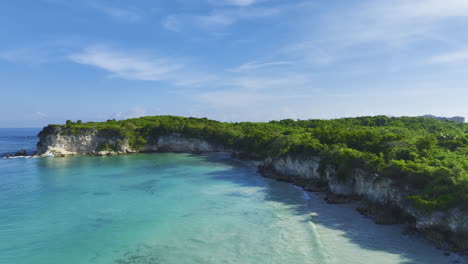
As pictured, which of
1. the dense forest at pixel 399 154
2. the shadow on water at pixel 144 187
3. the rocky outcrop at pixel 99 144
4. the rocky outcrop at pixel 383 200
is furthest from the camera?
the rocky outcrop at pixel 99 144

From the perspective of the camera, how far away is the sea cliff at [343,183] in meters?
14.6

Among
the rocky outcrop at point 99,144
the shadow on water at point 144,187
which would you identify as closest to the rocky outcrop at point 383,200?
the shadow on water at point 144,187

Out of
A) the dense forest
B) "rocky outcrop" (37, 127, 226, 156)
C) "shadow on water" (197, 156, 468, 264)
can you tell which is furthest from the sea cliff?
"shadow on water" (197, 156, 468, 264)

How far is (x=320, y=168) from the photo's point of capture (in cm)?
2688

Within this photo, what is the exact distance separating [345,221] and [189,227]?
1060cm

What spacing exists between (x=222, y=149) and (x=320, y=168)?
32.1m

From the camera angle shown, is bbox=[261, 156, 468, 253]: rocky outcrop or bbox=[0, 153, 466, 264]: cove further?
bbox=[261, 156, 468, 253]: rocky outcrop

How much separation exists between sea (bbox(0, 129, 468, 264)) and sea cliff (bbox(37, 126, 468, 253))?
0.96 m

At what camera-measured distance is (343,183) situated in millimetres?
23906

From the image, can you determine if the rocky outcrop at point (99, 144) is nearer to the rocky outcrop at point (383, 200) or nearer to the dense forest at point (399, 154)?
the dense forest at point (399, 154)

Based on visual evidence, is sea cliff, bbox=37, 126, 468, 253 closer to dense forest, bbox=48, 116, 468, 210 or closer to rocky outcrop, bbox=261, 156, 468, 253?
rocky outcrop, bbox=261, 156, 468, 253

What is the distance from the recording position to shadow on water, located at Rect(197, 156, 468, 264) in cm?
1410

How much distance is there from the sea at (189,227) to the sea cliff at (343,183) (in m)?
0.96

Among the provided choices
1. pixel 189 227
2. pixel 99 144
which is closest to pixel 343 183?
pixel 189 227
